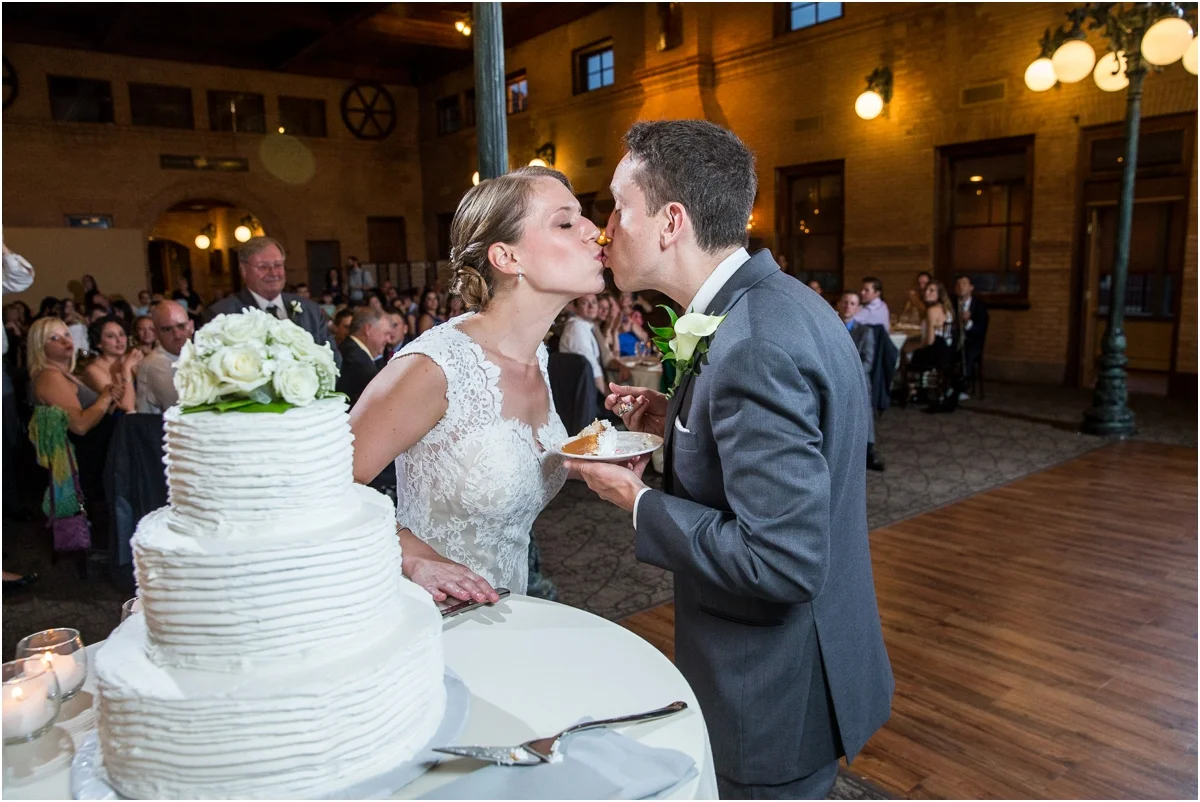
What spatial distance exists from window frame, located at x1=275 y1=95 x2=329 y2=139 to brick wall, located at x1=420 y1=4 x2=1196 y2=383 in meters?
7.74

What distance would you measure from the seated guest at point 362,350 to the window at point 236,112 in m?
15.3

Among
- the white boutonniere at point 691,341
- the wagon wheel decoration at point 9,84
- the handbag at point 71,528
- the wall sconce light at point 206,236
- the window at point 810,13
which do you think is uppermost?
the wagon wheel decoration at point 9,84

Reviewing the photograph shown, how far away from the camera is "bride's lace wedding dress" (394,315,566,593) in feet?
6.52

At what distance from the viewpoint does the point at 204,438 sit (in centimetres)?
95

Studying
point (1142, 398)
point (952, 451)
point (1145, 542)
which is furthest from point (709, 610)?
point (1142, 398)

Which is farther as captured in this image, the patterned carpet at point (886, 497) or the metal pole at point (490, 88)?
the patterned carpet at point (886, 497)

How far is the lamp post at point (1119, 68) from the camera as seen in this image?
6.36 m

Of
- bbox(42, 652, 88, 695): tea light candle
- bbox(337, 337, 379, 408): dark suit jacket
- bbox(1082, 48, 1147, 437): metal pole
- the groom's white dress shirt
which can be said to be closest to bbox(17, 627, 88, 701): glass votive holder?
bbox(42, 652, 88, 695): tea light candle

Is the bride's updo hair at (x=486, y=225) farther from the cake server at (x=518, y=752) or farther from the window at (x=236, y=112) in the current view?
the window at (x=236, y=112)

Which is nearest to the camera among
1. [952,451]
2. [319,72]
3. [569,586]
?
[569,586]

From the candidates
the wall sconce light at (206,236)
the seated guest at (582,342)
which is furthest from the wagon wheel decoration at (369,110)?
the seated guest at (582,342)

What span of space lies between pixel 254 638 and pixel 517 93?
59.9 feet

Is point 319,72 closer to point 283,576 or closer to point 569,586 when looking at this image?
point 569,586

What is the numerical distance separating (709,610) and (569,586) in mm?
2829
